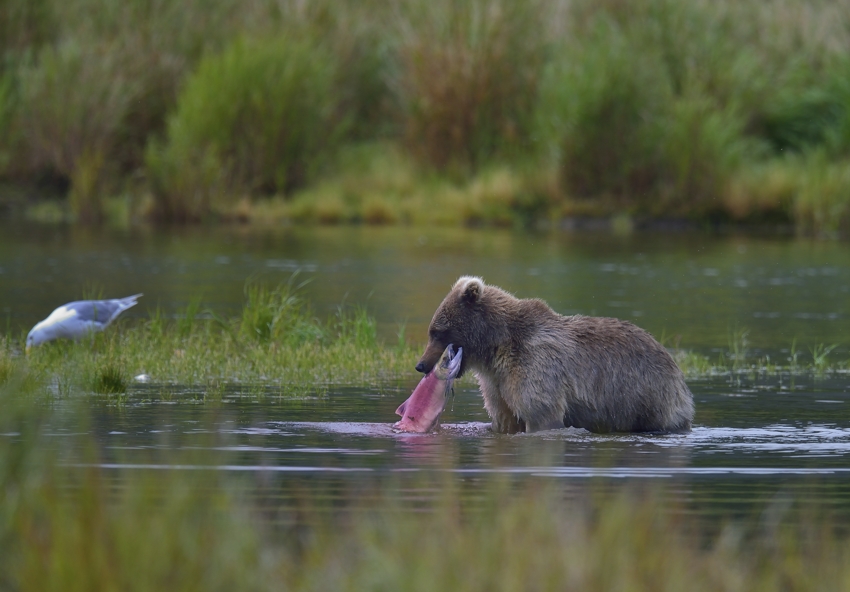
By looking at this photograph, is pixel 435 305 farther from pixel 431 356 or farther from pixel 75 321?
pixel 431 356

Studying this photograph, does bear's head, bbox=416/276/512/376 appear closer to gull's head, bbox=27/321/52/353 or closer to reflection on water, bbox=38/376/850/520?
reflection on water, bbox=38/376/850/520

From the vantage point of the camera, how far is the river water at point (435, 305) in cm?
855

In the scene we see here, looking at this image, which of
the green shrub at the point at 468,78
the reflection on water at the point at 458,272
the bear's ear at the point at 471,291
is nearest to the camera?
the bear's ear at the point at 471,291

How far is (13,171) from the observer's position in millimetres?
34812

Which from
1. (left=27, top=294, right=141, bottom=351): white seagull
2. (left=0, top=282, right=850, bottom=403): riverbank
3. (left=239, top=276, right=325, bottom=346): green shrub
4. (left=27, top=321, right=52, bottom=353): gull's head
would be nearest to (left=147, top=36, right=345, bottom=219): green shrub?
(left=0, top=282, right=850, bottom=403): riverbank

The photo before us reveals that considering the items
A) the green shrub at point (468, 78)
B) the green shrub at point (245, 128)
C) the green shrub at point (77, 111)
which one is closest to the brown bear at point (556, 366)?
the green shrub at point (245, 128)

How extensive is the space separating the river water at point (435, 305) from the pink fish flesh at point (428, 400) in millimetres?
154

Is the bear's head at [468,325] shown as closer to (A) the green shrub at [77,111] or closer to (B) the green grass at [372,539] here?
(B) the green grass at [372,539]

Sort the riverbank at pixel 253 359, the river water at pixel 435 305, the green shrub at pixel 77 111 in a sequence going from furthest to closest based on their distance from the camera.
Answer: the green shrub at pixel 77 111, the riverbank at pixel 253 359, the river water at pixel 435 305

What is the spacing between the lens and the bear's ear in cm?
1013

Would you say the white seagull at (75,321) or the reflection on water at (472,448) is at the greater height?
the white seagull at (75,321)

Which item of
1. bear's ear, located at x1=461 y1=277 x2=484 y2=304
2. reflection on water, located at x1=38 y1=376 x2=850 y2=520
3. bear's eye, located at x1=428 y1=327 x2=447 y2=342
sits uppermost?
bear's ear, located at x1=461 y1=277 x2=484 y2=304

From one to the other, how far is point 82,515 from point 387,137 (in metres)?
32.7

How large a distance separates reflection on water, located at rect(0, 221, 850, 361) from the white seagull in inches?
84.1
